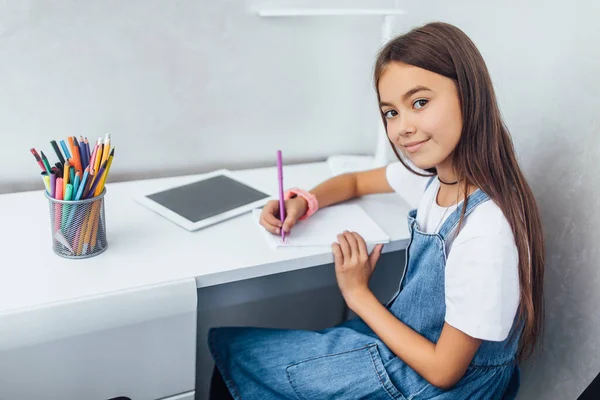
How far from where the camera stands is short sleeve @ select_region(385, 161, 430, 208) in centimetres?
108

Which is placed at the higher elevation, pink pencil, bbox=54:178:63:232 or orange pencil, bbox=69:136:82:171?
orange pencil, bbox=69:136:82:171

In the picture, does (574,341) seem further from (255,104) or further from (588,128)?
(255,104)

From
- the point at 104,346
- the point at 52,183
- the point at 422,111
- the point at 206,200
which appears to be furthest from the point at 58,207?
the point at 422,111

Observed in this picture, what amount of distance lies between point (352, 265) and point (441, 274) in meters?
0.15

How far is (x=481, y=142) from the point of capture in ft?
2.78

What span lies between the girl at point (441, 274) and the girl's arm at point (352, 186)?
17 cm

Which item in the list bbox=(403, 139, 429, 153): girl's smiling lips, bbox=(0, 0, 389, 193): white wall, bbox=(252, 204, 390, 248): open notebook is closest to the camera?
bbox=(403, 139, 429, 153): girl's smiling lips

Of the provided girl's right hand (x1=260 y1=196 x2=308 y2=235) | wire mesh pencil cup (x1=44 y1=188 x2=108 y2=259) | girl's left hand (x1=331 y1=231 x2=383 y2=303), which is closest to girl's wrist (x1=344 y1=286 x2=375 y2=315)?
girl's left hand (x1=331 y1=231 x2=383 y2=303)

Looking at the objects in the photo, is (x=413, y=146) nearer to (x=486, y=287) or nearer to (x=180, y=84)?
(x=486, y=287)

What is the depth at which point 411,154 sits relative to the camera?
0.88m

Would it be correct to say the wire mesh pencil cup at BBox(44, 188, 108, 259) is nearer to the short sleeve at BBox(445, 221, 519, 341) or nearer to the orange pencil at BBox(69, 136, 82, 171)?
the orange pencil at BBox(69, 136, 82, 171)

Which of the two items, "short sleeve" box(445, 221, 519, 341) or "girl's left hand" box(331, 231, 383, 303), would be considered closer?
"short sleeve" box(445, 221, 519, 341)

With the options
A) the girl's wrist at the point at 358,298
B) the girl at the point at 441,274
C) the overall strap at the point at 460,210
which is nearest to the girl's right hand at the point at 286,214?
the girl at the point at 441,274

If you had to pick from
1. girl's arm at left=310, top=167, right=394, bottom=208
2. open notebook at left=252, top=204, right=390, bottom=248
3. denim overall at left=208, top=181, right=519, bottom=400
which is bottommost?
denim overall at left=208, top=181, right=519, bottom=400
